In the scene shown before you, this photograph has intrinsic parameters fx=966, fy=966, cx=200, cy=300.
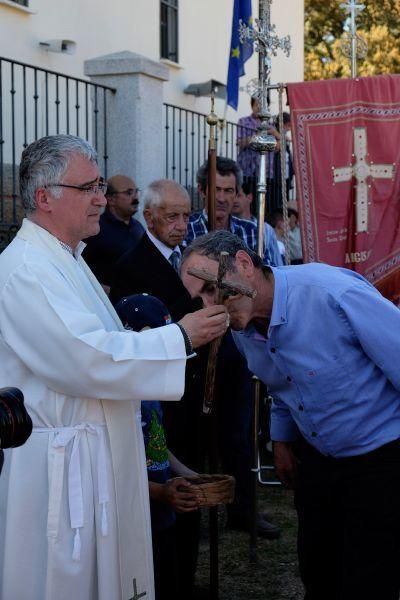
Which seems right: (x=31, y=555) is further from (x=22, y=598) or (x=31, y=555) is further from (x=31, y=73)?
(x=31, y=73)

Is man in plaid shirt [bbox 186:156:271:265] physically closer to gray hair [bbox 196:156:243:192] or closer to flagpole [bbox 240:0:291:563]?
gray hair [bbox 196:156:243:192]

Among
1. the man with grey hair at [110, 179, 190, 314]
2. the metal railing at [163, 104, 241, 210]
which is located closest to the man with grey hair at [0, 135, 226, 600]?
the man with grey hair at [110, 179, 190, 314]

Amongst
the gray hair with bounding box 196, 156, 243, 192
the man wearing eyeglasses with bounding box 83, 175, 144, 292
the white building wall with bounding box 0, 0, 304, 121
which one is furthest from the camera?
the white building wall with bounding box 0, 0, 304, 121

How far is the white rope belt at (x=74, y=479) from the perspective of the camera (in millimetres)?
3201

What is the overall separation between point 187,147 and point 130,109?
260cm

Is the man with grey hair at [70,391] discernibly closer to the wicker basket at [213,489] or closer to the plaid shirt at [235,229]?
the wicker basket at [213,489]

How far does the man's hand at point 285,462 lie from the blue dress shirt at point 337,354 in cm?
50

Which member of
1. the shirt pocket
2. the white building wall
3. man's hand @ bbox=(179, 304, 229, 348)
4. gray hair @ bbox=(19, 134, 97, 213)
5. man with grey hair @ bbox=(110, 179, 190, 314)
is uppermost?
the white building wall

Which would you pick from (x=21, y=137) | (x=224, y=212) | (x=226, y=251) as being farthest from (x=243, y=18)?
(x=226, y=251)

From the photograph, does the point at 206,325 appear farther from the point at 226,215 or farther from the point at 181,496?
the point at 226,215

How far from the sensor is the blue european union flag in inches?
314

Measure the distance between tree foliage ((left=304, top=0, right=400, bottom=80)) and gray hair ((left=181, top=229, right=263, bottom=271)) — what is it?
83.9 ft

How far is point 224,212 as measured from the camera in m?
6.50

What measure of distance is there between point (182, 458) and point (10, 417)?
2.95 meters
